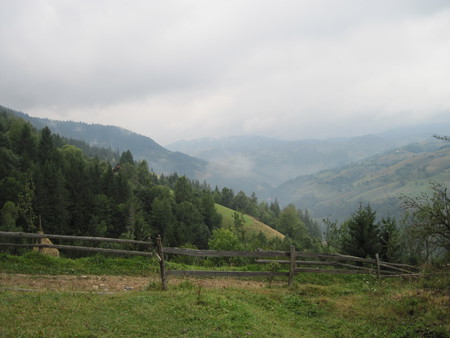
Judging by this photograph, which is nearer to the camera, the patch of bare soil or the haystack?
the patch of bare soil

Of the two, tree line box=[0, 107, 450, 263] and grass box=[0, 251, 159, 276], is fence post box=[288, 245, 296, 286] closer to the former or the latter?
grass box=[0, 251, 159, 276]

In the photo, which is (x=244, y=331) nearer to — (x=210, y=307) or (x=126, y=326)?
(x=210, y=307)

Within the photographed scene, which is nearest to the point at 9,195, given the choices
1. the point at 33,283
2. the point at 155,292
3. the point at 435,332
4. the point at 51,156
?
the point at 51,156

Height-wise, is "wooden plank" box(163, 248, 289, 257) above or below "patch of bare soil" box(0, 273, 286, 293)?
above

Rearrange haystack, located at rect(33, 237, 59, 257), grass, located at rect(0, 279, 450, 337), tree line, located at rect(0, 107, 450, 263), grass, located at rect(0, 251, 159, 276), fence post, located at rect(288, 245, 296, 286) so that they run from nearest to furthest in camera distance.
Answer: grass, located at rect(0, 279, 450, 337) → grass, located at rect(0, 251, 159, 276) → fence post, located at rect(288, 245, 296, 286) → haystack, located at rect(33, 237, 59, 257) → tree line, located at rect(0, 107, 450, 263)

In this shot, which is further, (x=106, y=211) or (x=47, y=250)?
(x=106, y=211)

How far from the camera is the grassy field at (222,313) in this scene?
25.1 ft

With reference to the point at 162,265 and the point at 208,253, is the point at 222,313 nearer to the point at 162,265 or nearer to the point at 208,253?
the point at 162,265

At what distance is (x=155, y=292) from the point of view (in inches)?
424

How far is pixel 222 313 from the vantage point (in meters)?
9.34

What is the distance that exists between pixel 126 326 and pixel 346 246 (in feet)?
76.5

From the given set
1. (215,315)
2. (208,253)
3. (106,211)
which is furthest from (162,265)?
(106,211)

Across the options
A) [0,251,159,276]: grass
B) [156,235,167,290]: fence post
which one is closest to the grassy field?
[156,235,167,290]: fence post

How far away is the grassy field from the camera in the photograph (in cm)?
764
